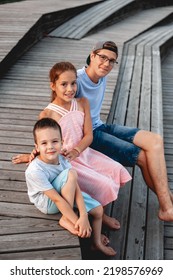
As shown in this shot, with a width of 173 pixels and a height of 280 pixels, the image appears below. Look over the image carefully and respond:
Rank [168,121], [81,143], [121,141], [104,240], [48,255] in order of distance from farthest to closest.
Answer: [168,121]
[121,141]
[81,143]
[104,240]
[48,255]

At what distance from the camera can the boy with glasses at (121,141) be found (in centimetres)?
286

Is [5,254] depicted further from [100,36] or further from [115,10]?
[115,10]

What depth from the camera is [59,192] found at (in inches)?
94.1

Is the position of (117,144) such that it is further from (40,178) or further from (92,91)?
(40,178)

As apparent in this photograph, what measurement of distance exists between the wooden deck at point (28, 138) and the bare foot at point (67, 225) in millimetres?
30

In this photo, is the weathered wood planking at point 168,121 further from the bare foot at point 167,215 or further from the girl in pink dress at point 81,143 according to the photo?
the girl in pink dress at point 81,143

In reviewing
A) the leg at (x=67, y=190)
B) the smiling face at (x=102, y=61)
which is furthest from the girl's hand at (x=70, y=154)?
the smiling face at (x=102, y=61)

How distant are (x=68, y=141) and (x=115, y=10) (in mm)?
6584

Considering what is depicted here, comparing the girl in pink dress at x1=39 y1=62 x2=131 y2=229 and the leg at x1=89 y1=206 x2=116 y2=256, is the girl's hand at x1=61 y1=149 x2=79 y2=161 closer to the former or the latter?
the girl in pink dress at x1=39 y1=62 x2=131 y2=229

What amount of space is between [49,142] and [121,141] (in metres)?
0.77

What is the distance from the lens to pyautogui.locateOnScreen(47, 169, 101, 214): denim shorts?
7.80ft

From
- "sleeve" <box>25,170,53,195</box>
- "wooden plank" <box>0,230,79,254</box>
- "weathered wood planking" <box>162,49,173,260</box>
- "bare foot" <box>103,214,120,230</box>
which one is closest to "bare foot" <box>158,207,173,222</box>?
"weathered wood planking" <box>162,49,173,260</box>

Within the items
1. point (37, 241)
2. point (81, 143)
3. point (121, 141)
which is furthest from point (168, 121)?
point (37, 241)

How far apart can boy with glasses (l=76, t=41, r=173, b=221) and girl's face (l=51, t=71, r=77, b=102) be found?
28cm
